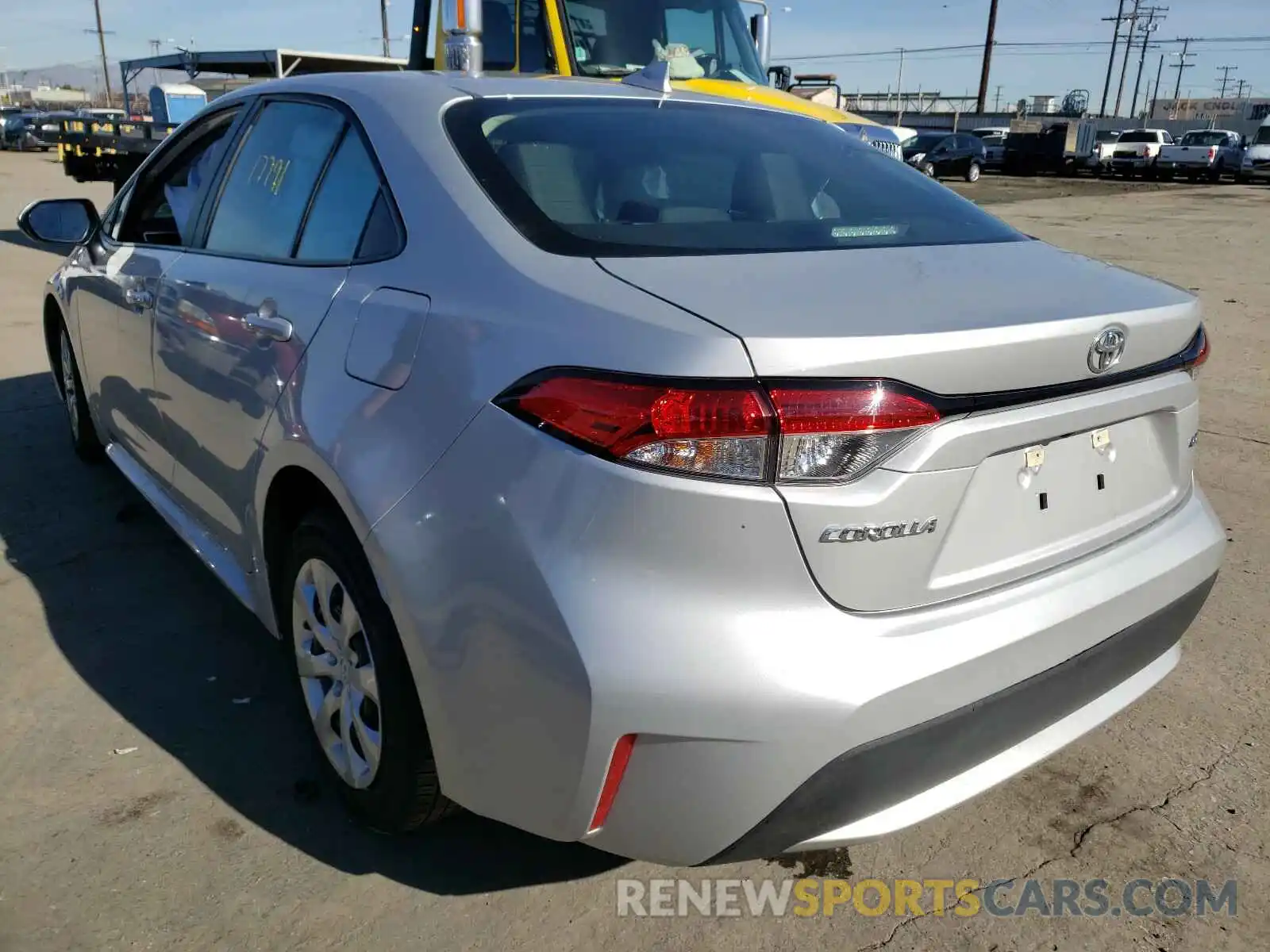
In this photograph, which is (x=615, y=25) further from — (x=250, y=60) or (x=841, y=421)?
(x=250, y=60)

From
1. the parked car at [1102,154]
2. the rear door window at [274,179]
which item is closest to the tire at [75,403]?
the rear door window at [274,179]

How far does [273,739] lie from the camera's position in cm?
275

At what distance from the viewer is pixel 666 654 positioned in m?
1.62

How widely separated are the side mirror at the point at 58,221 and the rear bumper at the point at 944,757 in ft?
12.3

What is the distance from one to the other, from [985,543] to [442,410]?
3.21 feet

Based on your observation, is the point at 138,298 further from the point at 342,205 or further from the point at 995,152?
the point at 995,152

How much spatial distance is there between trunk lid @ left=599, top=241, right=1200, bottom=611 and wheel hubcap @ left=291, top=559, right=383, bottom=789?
0.98 metres

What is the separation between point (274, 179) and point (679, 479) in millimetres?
1764

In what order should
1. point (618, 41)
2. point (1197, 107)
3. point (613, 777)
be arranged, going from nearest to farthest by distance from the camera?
point (613, 777) < point (618, 41) < point (1197, 107)

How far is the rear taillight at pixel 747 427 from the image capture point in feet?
5.21

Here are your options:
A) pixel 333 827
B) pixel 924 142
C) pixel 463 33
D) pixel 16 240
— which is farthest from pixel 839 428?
pixel 924 142

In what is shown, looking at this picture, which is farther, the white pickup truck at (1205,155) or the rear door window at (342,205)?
the white pickup truck at (1205,155)

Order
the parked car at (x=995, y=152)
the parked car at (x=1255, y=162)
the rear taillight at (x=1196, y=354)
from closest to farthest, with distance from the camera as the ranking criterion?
the rear taillight at (x=1196, y=354), the parked car at (x=1255, y=162), the parked car at (x=995, y=152)

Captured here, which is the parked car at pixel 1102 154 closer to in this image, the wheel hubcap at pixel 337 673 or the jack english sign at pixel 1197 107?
the wheel hubcap at pixel 337 673
